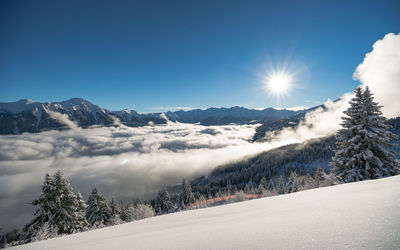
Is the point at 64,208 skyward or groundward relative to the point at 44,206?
groundward

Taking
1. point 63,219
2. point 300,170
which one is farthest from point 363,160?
point 300,170

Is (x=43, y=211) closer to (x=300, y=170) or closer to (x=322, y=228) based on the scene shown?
(x=322, y=228)

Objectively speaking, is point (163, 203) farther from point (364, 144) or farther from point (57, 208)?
point (364, 144)

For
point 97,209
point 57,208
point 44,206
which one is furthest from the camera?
point 97,209

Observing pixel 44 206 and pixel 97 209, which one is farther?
pixel 97 209

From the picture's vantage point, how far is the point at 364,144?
46.4ft

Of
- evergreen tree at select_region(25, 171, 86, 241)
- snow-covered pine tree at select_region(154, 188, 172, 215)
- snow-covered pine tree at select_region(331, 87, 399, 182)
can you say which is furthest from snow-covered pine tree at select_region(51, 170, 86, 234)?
snow-covered pine tree at select_region(154, 188, 172, 215)

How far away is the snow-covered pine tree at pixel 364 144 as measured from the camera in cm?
1352

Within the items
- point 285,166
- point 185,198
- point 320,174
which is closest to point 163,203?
point 185,198

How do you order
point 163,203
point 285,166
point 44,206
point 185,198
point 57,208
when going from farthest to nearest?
point 285,166
point 185,198
point 163,203
point 57,208
point 44,206

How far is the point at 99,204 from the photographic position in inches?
1246

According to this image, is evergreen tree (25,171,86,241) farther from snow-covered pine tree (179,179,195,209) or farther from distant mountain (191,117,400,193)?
distant mountain (191,117,400,193)

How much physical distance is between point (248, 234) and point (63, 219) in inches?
1010

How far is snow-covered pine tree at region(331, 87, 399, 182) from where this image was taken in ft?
44.4
